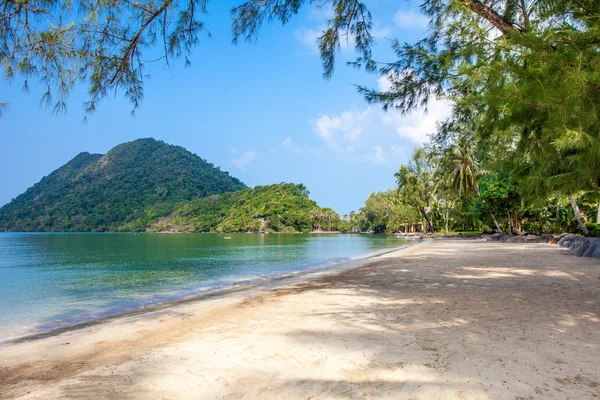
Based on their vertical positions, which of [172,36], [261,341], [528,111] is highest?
[172,36]

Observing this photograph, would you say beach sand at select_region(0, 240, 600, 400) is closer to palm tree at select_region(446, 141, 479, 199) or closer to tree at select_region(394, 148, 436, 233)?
palm tree at select_region(446, 141, 479, 199)

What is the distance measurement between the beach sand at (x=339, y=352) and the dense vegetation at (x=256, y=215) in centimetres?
11337

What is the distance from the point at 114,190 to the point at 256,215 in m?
63.4

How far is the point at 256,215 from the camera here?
402 feet

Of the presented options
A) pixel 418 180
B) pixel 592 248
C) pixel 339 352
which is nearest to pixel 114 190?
pixel 418 180

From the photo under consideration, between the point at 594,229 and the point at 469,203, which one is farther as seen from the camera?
the point at 469,203

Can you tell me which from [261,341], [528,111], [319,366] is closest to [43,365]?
[261,341]

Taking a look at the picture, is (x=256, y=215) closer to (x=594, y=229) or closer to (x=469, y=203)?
(x=469, y=203)

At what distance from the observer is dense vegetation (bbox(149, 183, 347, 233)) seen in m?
121

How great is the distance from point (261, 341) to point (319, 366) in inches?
45.0

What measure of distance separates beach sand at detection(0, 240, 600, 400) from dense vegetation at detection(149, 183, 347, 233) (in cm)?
11337

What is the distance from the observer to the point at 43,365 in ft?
13.2

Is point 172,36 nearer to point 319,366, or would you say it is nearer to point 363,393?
point 319,366

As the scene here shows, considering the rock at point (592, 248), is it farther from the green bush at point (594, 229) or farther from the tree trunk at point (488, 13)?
the tree trunk at point (488, 13)
